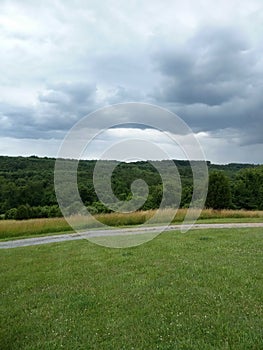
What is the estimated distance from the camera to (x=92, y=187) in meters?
13.5

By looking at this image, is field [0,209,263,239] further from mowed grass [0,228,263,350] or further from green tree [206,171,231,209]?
mowed grass [0,228,263,350]

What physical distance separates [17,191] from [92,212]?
22585mm

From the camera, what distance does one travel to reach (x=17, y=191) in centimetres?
4238

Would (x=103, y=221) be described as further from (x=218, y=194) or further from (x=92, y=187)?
(x=218, y=194)

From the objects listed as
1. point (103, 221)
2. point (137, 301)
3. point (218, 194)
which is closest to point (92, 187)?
point (137, 301)

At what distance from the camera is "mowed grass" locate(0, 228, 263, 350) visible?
4711mm

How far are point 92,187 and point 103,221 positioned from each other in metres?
8.21

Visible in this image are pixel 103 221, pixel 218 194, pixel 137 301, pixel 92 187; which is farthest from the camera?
pixel 218 194

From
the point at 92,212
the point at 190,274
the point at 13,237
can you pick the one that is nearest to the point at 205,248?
the point at 190,274

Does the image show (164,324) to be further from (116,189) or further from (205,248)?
(116,189)

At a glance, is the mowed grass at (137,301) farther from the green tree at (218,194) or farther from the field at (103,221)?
the green tree at (218,194)

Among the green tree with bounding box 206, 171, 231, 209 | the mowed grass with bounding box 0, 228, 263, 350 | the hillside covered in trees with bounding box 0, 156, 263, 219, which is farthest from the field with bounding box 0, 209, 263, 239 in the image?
the mowed grass with bounding box 0, 228, 263, 350

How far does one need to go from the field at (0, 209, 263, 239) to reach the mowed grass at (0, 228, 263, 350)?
28.8 feet

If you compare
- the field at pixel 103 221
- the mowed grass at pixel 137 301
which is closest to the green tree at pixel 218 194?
the field at pixel 103 221
